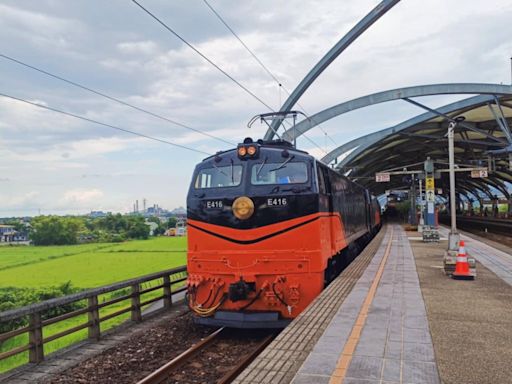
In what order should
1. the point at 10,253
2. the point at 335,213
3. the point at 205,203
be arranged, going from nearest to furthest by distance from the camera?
the point at 205,203 → the point at 335,213 → the point at 10,253

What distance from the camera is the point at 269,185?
327 inches

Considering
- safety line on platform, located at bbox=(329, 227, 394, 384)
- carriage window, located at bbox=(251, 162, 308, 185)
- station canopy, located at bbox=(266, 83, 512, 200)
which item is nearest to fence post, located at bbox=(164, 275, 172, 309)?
carriage window, located at bbox=(251, 162, 308, 185)

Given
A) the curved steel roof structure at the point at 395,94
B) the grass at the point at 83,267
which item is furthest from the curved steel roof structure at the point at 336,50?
the grass at the point at 83,267

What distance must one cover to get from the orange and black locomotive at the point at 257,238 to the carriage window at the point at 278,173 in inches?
0.8

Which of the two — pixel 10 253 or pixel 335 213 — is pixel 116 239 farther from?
pixel 335 213

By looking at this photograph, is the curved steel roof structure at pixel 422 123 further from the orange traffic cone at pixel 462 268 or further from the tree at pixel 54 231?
the tree at pixel 54 231

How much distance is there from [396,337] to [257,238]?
323 cm

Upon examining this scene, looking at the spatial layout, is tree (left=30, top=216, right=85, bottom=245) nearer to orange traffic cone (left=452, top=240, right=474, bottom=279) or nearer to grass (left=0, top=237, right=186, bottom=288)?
grass (left=0, top=237, right=186, bottom=288)

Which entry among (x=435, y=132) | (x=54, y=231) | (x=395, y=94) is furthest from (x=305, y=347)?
(x=54, y=231)

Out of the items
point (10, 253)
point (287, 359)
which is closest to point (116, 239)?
point (10, 253)

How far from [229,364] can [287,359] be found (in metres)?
2.33

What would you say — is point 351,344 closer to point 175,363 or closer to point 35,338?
point 175,363

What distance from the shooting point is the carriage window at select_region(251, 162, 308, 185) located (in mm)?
8375

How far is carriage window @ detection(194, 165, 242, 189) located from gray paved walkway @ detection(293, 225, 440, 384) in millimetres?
3122
